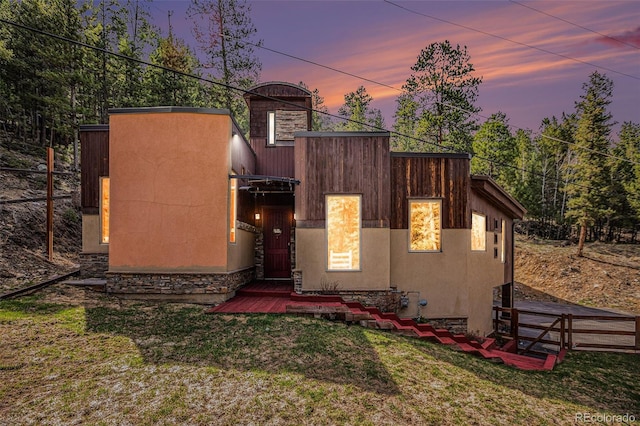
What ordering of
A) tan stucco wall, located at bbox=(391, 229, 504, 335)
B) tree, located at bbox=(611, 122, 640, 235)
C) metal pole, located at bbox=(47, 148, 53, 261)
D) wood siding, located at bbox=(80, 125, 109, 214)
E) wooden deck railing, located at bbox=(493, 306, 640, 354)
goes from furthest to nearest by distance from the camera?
1. tree, located at bbox=(611, 122, 640, 235)
2. metal pole, located at bbox=(47, 148, 53, 261)
3. wood siding, located at bbox=(80, 125, 109, 214)
4. wooden deck railing, located at bbox=(493, 306, 640, 354)
5. tan stucco wall, located at bbox=(391, 229, 504, 335)

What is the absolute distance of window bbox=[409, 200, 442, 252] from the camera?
10062 mm

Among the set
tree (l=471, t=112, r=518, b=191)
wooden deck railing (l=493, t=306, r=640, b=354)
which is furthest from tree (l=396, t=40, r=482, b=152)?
wooden deck railing (l=493, t=306, r=640, b=354)

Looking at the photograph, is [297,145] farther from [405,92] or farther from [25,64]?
[25,64]

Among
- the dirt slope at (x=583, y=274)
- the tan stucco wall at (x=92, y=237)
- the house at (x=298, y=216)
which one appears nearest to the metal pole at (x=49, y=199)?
the house at (x=298, y=216)

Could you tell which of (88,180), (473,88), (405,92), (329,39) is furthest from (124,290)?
(473,88)

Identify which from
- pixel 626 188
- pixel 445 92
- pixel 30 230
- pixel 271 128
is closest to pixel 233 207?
pixel 271 128

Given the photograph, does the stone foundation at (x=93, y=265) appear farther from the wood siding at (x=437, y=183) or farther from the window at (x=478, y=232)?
the window at (x=478, y=232)

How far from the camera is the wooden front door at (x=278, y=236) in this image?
1236 centimetres

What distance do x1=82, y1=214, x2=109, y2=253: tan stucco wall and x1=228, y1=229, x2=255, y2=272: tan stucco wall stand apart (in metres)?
4.61

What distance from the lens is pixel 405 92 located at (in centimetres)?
2680

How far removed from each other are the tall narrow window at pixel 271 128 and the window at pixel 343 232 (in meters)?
5.50

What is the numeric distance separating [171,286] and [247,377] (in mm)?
4549

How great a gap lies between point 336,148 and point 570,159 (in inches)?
1528

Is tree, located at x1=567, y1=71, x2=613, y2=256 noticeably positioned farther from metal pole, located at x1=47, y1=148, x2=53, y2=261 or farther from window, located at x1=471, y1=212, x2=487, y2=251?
metal pole, located at x1=47, y1=148, x2=53, y2=261
